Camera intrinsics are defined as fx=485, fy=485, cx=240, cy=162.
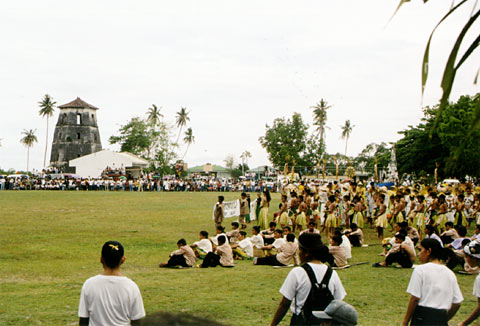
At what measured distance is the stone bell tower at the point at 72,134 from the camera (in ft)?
254

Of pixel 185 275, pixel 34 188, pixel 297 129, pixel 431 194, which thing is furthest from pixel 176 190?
pixel 185 275

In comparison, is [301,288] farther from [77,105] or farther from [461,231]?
[77,105]

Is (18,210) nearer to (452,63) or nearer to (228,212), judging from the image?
(228,212)

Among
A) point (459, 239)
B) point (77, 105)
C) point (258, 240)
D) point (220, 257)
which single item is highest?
point (77, 105)

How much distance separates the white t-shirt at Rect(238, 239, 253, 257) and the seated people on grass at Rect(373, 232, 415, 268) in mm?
3727

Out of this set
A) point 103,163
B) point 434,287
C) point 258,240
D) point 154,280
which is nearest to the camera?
point 434,287

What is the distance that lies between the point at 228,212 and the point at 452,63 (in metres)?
23.9

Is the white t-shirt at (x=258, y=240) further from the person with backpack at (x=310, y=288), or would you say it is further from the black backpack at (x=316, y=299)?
the black backpack at (x=316, y=299)

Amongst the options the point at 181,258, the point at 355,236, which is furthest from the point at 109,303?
the point at 355,236

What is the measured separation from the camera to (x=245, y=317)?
767 cm

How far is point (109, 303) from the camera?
376 cm

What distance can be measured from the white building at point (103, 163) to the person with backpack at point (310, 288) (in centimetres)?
6682

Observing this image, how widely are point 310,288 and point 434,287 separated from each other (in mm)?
1384

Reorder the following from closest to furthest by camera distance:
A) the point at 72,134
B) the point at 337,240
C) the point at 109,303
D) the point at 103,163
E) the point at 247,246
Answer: the point at 109,303
the point at 337,240
the point at 247,246
the point at 103,163
the point at 72,134
